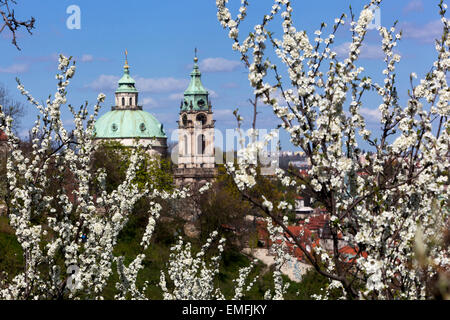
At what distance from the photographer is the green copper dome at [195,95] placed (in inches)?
3782

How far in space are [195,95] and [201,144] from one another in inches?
323

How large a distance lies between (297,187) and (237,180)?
120cm

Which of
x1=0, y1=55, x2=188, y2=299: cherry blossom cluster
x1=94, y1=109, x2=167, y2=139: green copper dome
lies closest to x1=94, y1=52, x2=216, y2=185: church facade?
x1=94, y1=109, x2=167, y2=139: green copper dome

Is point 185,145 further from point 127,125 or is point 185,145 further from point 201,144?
point 127,125

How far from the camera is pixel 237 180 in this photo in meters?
5.89

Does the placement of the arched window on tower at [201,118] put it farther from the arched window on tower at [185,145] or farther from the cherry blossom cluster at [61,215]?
the cherry blossom cluster at [61,215]

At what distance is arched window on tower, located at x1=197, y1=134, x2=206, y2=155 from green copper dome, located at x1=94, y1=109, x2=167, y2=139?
6.95 metres

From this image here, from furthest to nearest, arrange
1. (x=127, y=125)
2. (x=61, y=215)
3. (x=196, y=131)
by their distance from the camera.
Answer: (x=127, y=125), (x=196, y=131), (x=61, y=215)

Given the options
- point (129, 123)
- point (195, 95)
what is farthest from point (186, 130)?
point (129, 123)

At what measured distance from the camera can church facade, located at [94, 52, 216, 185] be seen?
93500 millimetres

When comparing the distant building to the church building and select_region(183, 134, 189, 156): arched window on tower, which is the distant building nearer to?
select_region(183, 134, 189, 156): arched window on tower

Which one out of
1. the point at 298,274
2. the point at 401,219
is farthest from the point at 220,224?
the point at 401,219

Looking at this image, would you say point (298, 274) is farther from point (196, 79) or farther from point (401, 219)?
point (196, 79)

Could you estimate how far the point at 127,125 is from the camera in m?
97.5
